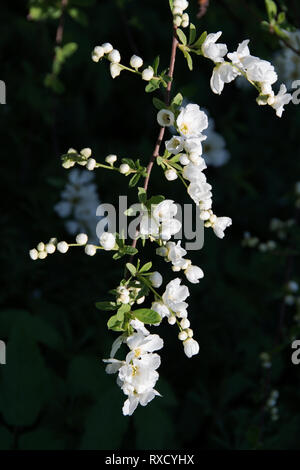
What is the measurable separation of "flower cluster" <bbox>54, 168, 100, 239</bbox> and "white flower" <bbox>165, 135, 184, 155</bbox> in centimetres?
132

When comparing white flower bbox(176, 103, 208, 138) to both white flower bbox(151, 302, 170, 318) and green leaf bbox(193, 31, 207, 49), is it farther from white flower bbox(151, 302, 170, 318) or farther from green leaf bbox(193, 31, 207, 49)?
white flower bbox(151, 302, 170, 318)

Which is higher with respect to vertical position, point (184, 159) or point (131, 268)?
point (184, 159)

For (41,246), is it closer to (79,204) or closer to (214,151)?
(79,204)

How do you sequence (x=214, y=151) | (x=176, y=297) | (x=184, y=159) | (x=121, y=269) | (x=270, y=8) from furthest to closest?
(x=214, y=151) < (x=121, y=269) < (x=270, y=8) < (x=176, y=297) < (x=184, y=159)

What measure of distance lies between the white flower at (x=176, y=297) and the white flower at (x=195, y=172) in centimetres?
28

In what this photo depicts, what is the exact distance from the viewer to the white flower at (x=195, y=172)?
138 cm

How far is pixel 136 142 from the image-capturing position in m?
3.57

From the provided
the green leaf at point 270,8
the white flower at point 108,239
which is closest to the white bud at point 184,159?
the white flower at point 108,239

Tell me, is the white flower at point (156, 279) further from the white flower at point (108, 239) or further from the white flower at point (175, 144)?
the white flower at point (175, 144)

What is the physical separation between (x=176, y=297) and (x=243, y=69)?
643 mm

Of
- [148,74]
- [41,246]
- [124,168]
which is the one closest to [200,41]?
[148,74]

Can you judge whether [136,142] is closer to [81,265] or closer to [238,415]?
[81,265]

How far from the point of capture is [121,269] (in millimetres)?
2711

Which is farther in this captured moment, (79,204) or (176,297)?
(79,204)
